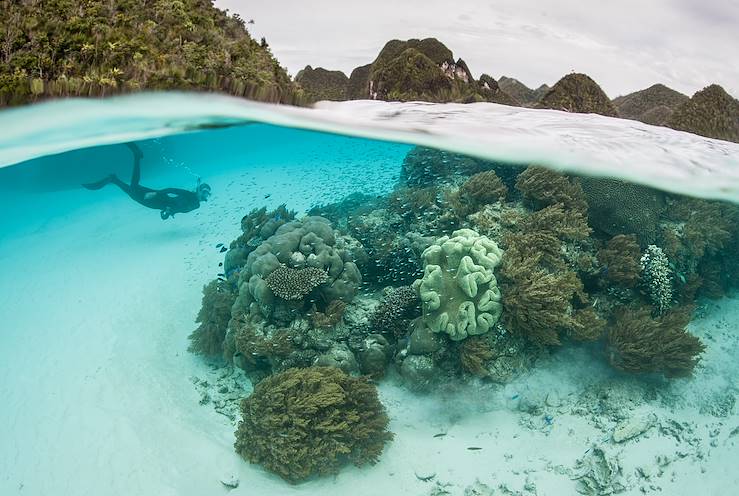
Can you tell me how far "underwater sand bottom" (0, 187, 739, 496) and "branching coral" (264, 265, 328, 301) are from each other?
152 cm

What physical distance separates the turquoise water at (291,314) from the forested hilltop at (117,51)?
410 millimetres

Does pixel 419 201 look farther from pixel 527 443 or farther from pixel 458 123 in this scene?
pixel 527 443

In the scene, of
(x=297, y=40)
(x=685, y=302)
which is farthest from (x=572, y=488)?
(x=297, y=40)

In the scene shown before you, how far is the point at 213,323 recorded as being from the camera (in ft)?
24.1

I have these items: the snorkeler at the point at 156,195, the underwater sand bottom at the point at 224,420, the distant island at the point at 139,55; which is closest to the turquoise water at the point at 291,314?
the underwater sand bottom at the point at 224,420

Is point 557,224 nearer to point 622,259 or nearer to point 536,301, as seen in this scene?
point 622,259

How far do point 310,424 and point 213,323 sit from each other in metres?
2.51

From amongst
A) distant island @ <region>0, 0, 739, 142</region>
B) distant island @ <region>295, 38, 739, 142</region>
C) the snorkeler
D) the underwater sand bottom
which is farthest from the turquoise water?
distant island @ <region>295, 38, 739, 142</region>

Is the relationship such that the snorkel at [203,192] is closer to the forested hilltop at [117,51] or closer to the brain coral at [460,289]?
the forested hilltop at [117,51]

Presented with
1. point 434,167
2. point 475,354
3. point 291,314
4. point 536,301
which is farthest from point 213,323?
point 434,167

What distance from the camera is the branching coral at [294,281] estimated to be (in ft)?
21.4

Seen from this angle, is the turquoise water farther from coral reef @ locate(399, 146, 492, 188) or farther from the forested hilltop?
the forested hilltop

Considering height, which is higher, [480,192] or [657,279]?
[480,192]

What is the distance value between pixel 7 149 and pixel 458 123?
7.21 metres
